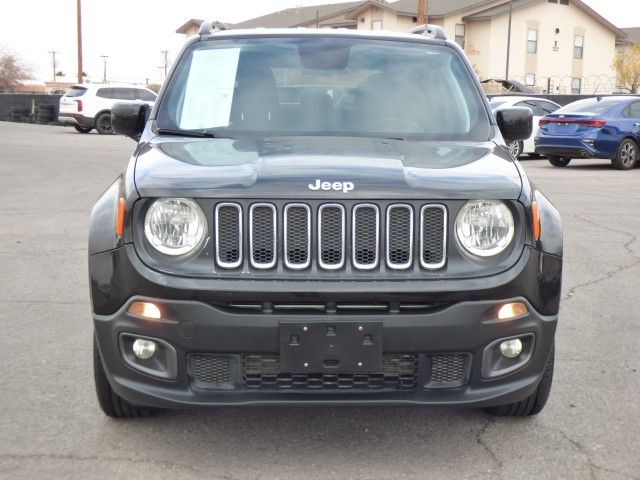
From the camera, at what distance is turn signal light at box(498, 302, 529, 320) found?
11.5 feet

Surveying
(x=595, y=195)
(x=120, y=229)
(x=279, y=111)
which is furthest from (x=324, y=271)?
(x=595, y=195)

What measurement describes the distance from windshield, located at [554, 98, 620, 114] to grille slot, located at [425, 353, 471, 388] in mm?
15657

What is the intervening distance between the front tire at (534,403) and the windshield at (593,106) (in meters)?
15.0

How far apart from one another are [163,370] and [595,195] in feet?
36.5

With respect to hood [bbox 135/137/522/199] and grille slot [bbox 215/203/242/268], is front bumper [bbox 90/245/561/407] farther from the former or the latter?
hood [bbox 135/137/522/199]

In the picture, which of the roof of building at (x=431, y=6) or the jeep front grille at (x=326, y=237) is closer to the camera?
the jeep front grille at (x=326, y=237)

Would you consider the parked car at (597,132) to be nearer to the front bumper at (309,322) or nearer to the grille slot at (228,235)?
the front bumper at (309,322)

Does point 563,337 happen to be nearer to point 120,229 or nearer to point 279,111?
point 279,111

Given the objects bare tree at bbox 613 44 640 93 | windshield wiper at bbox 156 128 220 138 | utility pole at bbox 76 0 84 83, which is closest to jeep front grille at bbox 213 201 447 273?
windshield wiper at bbox 156 128 220 138

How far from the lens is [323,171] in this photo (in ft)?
11.7

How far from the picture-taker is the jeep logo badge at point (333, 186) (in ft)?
11.3

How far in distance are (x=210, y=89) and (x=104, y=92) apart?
2664cm

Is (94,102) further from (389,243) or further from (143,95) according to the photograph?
(389,243)

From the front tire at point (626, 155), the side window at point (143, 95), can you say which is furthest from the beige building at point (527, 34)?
the front tire at point (626, 155)
